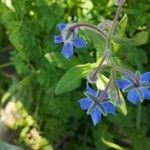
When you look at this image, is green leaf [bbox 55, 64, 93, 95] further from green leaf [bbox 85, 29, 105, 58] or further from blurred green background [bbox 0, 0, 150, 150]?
blurred green background [bbox 0, 0, 150, 150]

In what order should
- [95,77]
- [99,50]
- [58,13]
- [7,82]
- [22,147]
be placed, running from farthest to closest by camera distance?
[7,82], [22,147], [58,13], [99,50], [95,77]

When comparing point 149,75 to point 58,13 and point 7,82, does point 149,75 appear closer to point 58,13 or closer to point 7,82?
point 58,13

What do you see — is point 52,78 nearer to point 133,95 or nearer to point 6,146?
point 6,146

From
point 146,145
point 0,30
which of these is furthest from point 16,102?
point 146,145

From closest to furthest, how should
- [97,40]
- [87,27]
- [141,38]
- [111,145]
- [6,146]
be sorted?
[87,27], [97,40], [141,38], [111,145], [6,146]

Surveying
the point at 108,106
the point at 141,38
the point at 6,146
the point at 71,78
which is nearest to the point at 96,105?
the point at 108,106

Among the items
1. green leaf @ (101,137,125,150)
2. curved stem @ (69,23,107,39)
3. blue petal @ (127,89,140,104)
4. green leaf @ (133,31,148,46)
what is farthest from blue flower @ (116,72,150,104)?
green leaf @ (101,137,125,150)
